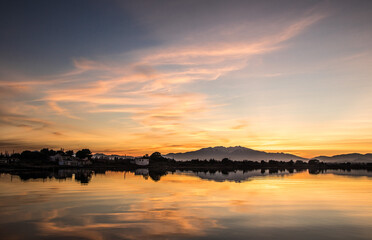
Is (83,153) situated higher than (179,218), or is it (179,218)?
(83,153)

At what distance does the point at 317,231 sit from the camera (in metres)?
21.3

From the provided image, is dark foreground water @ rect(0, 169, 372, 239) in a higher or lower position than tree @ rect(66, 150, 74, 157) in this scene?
lower

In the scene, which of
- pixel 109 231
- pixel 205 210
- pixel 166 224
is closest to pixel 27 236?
pixel 109 231

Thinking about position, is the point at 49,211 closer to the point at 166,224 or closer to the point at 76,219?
the point at 76,219

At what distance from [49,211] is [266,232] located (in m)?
19.8

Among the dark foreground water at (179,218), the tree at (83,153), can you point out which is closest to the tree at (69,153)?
the tree at (83,153)

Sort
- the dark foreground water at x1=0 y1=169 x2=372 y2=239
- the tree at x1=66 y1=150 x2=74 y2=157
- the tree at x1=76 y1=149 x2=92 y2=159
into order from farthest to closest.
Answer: the tree at x1=66 y1=150 x2=74 y2=157
the tree at x1=76 y1=149 x2=92 y2=159
the dark foreground water at x1=0 y1=169 x2=372 y2=239

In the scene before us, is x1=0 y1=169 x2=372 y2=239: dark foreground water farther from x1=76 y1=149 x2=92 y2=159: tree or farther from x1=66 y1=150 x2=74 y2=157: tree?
x1=66 y1=150 x2=74 y2=157: tree

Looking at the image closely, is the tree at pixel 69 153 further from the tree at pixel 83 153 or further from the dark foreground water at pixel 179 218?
the dark foreground water at pixel 179 218

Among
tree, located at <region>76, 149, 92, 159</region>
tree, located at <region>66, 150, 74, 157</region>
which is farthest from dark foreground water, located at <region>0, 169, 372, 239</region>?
tree, located at <region>66, 150, 74, 157</region>

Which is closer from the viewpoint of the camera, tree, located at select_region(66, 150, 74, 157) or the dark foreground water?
the dark foreground water

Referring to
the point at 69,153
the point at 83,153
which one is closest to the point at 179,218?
the point at 83,153

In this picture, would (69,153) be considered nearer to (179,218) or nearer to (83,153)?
(83,153)

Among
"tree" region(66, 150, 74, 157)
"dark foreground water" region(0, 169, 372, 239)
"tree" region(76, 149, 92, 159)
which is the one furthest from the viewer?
"tree" region(66, 150, 74, 157)
